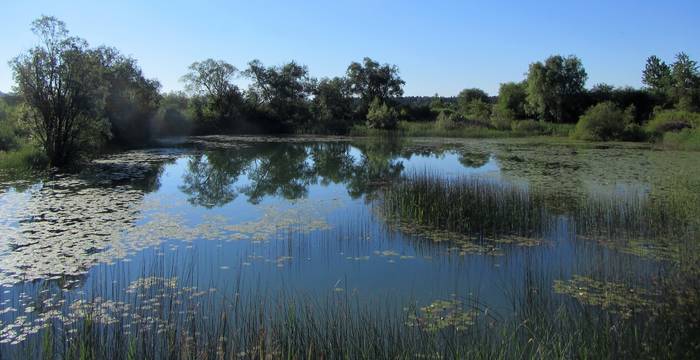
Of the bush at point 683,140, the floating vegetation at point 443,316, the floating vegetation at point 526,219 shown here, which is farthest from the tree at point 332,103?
the floating vegetation at point 443,316

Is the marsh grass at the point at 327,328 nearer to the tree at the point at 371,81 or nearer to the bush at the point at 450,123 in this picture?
the bush at the point at 450,123

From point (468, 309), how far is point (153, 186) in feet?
33.5

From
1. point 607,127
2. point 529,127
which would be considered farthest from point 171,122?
point 607,127

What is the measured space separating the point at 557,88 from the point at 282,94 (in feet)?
81.1

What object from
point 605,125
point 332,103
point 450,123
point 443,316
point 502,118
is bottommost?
point 443,316

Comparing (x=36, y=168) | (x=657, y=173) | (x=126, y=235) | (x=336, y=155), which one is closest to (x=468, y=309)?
(x=126, y=235)

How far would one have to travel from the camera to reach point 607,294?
190 inches

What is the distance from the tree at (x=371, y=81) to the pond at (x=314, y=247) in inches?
1684

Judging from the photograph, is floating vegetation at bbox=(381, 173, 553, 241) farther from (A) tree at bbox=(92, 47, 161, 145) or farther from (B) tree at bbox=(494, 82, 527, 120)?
(B) tree at bbox=(494, 82, 527, 120)

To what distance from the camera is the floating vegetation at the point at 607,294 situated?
4465 millimetres

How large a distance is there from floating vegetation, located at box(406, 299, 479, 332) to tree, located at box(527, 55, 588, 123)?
38.4 m

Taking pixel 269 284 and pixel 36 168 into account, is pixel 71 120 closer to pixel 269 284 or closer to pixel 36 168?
pixel 36 168

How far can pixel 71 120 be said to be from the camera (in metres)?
16.1

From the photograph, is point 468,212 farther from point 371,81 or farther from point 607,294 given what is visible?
point 371,81
